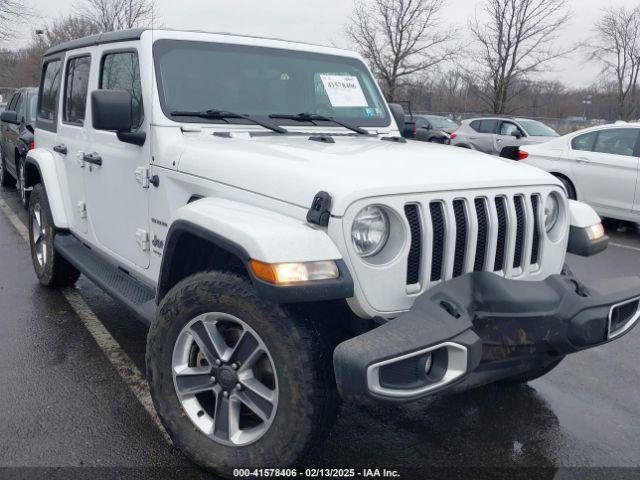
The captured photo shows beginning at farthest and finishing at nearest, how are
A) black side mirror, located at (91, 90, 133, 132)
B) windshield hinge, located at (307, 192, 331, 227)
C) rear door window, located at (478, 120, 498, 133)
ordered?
rear door window, located at (478, 120, 498, 133), black side mirror, located at (91, 90, 133, 132), windshield hinge, located at (307, 192, 331, 227)

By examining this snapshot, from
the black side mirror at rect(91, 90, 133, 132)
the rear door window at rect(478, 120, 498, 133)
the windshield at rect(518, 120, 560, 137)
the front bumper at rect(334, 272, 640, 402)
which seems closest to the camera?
the front bumper at rect(334, 272, 640, 402)

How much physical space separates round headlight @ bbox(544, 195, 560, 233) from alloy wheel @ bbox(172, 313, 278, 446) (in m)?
1.55

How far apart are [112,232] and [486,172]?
245 cm

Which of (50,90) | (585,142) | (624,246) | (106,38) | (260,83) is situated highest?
(106,38)

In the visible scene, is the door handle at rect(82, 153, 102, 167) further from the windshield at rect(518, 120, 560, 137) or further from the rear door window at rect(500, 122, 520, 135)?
the windshield at rect(518, 120, 560, 137)

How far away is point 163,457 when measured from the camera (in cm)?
309

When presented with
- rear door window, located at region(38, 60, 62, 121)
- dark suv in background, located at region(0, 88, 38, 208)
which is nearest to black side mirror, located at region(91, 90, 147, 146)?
rear door window, located at region(38, 60, 62, 121)

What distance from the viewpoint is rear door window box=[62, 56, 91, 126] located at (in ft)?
15.3

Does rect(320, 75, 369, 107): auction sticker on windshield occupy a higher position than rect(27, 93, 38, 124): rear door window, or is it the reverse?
rect(320, 75, 369, 107): auction sticker on windshield

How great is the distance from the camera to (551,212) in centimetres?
321

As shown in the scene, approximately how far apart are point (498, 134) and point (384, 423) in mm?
15486

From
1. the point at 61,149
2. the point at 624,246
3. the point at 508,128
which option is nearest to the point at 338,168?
the point at 61,149

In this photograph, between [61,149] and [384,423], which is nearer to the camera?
[384,423]

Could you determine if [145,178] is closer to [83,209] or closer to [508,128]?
[83,209]
